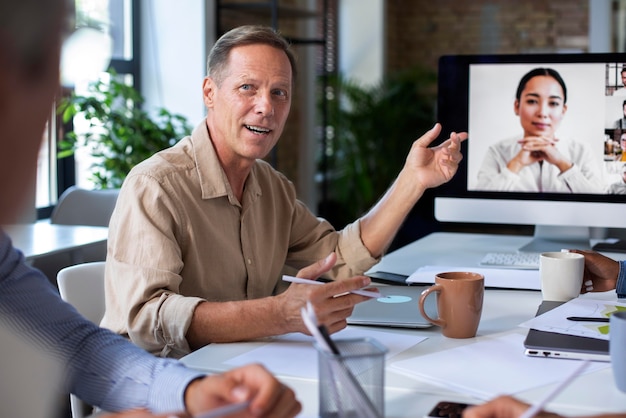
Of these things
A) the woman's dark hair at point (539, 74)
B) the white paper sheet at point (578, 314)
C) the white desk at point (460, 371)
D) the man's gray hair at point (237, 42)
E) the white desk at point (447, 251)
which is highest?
the man's gray hair at point (237, 42)

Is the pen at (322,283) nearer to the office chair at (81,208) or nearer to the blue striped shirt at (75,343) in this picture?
the blue striped shirt at (75,343)

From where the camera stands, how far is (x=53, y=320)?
1.25 meters

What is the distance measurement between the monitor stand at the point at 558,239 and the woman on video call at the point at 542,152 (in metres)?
0.19

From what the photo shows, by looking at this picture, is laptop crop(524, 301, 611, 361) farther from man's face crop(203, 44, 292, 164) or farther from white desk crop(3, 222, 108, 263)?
white desk crop(3, 222, 108, 263)

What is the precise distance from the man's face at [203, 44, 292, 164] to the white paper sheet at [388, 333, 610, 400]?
0.70 m

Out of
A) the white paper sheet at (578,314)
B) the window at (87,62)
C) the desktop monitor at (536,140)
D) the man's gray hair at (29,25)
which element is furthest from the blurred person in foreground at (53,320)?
the window at (87,62)

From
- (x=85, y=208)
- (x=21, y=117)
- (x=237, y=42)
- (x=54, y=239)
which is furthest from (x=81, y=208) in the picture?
(x=21, y=117)

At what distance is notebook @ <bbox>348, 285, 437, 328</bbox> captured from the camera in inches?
60.3

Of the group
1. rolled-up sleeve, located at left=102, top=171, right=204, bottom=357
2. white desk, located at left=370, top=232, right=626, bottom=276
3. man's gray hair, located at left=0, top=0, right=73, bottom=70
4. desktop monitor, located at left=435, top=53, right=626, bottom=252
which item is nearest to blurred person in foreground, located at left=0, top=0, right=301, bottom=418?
man's gray hair, located at left=0, top=0, right=73, bottom=70

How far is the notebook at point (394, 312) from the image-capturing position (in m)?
1.53

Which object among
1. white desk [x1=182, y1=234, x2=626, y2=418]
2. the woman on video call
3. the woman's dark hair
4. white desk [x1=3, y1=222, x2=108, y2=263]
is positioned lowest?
white desk [x1=182, y1=234, x2=626, y2=418]

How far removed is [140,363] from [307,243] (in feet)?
3.05

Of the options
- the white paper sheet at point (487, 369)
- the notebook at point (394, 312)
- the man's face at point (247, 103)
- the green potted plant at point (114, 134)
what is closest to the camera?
the white paper sheet at point (487, 369)

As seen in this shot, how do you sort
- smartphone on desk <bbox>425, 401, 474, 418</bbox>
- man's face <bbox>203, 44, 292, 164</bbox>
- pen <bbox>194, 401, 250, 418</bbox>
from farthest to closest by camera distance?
man's face <bbox>203, 44, 292, 164</bbox>
smartphone on desk <bbox>425, 401, 474, 418</bbox>
pen <bbox>194, 401, 250, 418</bbox>
